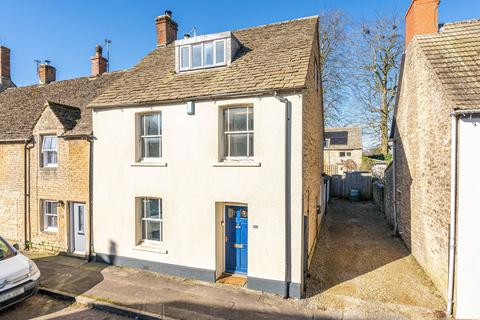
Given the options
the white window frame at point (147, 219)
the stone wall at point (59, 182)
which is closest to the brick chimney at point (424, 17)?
the white window frame at point (147, 219)

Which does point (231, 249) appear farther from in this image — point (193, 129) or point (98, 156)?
point (98, 156)

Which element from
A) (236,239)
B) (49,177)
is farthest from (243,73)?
(49,177)

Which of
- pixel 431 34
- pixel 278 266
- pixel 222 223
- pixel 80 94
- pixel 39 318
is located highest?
pixel 431 34

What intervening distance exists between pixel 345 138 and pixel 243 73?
28805 mm

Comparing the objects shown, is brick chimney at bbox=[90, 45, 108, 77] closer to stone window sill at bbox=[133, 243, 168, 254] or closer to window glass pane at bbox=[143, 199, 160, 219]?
window glass pane at bbox=[143, 199, 160, 219]

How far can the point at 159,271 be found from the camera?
9.09 metres

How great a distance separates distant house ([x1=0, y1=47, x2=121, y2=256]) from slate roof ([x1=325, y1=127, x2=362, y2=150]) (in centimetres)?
2819

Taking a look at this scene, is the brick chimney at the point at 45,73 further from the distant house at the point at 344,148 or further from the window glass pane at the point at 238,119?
the distant house at the point at 344,148

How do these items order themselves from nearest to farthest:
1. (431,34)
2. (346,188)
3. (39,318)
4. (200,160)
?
(39,318) < (200,160) < (431,34) < (346,188)

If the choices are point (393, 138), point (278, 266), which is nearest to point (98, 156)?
point (278, 266)

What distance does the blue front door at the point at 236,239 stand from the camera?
8.60 metres

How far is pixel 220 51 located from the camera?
10.1m

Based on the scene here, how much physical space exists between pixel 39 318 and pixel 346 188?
71.1 ft

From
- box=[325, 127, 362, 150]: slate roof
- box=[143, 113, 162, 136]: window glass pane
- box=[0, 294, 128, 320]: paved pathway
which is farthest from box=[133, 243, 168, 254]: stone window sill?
box=[325, 127, 362, 150]: slate roof
